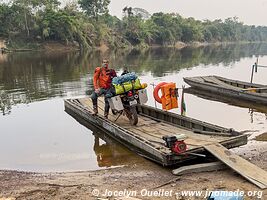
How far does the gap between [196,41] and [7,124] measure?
90.6 m

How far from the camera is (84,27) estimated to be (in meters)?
64.8

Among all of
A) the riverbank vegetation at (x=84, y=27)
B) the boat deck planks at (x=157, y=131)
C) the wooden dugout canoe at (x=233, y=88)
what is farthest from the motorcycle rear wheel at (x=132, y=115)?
the riverbank vegetation at (x=84, y=27)

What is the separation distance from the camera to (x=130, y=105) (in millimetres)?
8453

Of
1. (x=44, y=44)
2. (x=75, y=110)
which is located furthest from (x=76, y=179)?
(x=44, y=44)

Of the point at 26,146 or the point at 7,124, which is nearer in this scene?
the point at 26,146

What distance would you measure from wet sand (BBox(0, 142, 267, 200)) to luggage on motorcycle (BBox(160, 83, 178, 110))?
2.03 metres

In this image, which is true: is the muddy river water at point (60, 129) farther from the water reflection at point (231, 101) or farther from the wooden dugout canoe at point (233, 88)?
the wooden dugout canoe at point (233, 88)

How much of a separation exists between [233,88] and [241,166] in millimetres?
9224

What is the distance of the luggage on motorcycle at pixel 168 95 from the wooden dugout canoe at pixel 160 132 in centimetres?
30

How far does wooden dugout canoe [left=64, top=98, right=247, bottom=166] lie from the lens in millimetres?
6521

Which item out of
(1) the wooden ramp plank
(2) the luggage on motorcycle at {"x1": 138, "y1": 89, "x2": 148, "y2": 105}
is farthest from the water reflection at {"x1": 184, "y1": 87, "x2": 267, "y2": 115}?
(1) the wooden ramp plank

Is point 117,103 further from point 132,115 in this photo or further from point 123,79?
point 132,115

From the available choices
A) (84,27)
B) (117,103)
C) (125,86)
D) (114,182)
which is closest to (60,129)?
(117,103)

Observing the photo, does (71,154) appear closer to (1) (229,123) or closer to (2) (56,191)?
(2) (56,191)
